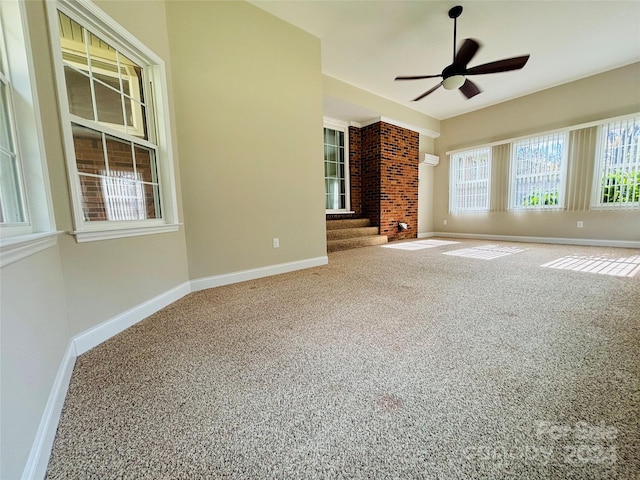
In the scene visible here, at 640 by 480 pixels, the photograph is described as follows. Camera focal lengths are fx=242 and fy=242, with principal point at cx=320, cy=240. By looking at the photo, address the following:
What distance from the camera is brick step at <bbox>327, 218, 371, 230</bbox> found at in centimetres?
520

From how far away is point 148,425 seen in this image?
94 centimetres

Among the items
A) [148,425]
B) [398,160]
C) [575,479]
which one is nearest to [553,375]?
[575,479]

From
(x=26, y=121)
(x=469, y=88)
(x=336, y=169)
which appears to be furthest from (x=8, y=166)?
(x=336, y=169)

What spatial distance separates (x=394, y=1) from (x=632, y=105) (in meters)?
4.65

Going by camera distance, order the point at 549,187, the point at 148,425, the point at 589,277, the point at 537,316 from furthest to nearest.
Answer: the point at 549,187, the point at 589,277, the point at 537,316, the point at 148,425

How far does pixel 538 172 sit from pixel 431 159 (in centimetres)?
229

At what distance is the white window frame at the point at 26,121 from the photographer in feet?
3.77

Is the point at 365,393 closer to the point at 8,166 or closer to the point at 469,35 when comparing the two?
the point at 8,166

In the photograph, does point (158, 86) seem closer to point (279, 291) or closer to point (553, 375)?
point (279, 291)

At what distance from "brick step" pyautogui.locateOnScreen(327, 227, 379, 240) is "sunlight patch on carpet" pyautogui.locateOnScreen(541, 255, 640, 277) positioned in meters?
3.02

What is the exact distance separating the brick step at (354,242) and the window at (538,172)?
3106mm

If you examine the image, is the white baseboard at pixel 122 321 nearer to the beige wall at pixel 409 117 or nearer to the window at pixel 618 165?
the beige wall at pixel 409 117

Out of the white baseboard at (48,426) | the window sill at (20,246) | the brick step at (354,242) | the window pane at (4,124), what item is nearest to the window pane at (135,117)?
the window pane at (4,124)

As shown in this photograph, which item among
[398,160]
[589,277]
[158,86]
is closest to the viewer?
[158,86]
